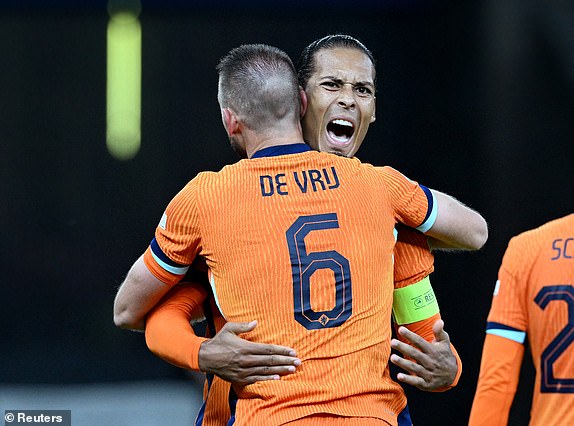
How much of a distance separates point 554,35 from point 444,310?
1857 mm

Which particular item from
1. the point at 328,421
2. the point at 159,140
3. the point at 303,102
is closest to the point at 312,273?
the point at 328,421

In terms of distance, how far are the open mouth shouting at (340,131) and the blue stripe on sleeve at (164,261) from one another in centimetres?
90

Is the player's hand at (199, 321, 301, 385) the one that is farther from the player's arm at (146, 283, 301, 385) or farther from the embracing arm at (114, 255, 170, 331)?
the embracing arm at (114, 255, 170, 331)

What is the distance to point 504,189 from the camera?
20.6 ft

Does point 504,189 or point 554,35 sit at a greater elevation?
point 554,35

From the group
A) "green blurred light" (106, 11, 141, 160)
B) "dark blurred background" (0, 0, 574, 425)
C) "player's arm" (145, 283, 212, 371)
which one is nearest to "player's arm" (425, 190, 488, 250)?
"player's arm" (145, 283, 212, 371)

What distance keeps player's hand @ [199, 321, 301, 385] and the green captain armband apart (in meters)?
0.58

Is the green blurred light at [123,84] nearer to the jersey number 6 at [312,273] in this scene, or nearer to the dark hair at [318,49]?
the dark hair at [318,49]

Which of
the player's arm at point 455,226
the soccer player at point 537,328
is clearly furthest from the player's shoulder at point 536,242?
the player's arm at point 455,226

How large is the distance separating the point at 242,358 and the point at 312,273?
0.95 ft

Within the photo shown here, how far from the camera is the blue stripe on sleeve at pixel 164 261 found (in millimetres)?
2760

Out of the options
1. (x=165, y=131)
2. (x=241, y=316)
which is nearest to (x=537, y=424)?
(x=241, y=316)

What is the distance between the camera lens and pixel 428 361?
282cm

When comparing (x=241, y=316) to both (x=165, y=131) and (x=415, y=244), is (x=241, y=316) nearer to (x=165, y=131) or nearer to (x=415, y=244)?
(x=415, y=244)
